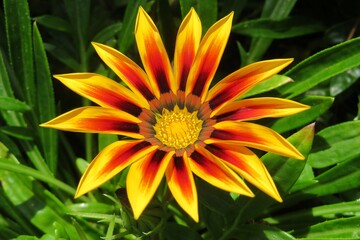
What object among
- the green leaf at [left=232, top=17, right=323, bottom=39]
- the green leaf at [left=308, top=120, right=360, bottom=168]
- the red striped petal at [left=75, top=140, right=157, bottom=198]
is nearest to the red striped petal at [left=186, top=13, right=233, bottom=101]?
the red striped petal at [left=75, top=140, right=157, bottom=198]

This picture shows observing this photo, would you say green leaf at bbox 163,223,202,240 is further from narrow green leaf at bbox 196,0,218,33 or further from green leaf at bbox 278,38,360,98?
narrow green leaf at bbox 196,0,218,33

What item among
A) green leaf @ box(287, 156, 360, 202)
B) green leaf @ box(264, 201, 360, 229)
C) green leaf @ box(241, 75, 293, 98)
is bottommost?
green leaf @ box(264, 201, 360, 229)

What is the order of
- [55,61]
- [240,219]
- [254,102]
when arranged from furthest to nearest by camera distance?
1. [55,61]
2. [240,219]
3. [254,102]

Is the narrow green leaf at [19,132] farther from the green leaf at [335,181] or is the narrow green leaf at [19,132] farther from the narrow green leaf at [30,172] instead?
the green leaf at [335,181]

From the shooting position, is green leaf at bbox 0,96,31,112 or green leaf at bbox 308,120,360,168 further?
green leaf at bbox 0,96,31,112

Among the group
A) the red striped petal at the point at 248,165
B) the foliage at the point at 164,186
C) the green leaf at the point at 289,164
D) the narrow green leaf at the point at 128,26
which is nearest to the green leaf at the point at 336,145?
the foliage at the point at 164,186

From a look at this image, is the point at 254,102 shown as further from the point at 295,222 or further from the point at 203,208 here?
the point at 295,222

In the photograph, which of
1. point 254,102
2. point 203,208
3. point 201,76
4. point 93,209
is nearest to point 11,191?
point 93,209
